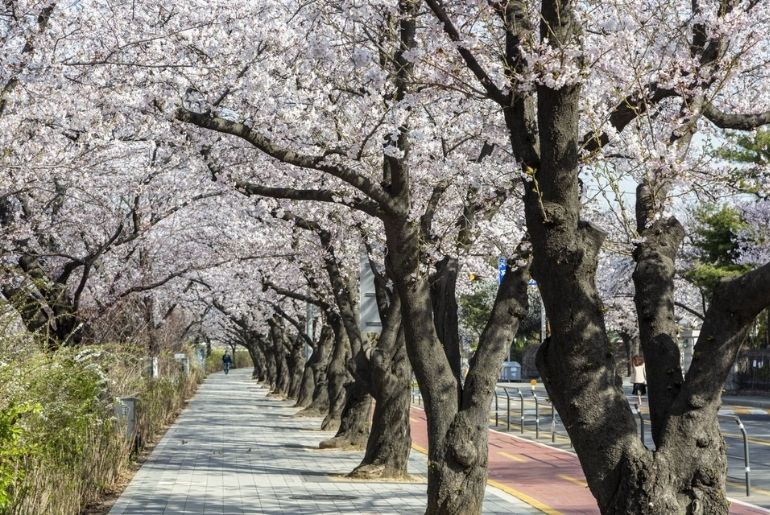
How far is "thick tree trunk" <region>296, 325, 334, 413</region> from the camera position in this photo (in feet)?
117

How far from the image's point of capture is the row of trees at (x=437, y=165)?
703 centimetres

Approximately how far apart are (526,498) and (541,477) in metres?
2.69

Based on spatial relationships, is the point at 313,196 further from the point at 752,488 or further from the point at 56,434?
the point at 752,488

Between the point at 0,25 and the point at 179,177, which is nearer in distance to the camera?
the point at 0,25

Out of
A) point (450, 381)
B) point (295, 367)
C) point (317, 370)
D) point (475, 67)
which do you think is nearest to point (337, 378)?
point (317, 370)

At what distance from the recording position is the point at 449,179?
43.5ft

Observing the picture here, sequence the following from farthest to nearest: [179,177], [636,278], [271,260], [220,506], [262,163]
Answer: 1. [271,260]
2. [179,177]
3. [262,163]
4. [220,506]
5. [636,278]

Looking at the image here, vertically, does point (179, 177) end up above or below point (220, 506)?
above

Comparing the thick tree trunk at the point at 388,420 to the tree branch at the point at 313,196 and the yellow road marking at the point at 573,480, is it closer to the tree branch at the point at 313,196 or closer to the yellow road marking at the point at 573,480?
the yellow road marking at the point at 573,480

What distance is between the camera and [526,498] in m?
13.8

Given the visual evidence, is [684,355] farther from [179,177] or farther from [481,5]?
[481,5]

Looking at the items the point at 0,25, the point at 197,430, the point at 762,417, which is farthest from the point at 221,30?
the point at 762,417

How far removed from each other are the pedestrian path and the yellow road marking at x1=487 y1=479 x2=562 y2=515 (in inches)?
4.9

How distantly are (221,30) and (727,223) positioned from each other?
35275 mm
